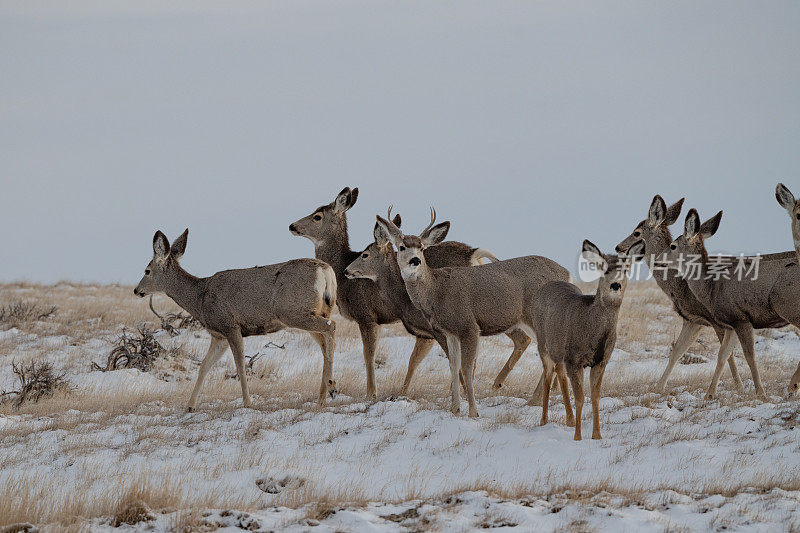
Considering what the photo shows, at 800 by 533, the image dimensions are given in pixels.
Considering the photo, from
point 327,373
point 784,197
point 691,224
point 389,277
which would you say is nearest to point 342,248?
point 389,277

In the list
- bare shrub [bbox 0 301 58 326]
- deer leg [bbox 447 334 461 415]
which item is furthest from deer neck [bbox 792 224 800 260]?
bare shrub [bbox 0 301 58 326]

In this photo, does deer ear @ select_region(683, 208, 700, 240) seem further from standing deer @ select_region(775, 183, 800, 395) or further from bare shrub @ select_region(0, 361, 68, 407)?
bare shrub @ select_region(0, 361, 68, 407)

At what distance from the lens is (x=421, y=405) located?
11.8 m

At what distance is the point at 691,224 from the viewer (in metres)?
13.1

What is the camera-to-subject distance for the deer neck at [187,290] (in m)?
13.3

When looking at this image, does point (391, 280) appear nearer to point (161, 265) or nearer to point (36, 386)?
point (161, 265)

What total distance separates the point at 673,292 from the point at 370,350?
4.44 meters

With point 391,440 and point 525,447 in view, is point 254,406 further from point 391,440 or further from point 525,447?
point 525,447

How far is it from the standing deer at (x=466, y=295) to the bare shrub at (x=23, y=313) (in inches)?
445

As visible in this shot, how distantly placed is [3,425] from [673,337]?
13.1 m

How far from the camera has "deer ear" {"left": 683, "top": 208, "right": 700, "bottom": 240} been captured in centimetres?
1307

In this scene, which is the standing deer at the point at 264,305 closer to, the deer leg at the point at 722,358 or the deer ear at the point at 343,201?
the deer ear at the point at 343,201

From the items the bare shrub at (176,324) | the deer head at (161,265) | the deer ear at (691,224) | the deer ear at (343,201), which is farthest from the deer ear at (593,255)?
the bare shrub at (176,324)

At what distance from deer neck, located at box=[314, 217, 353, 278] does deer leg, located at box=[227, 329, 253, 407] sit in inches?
79.0
